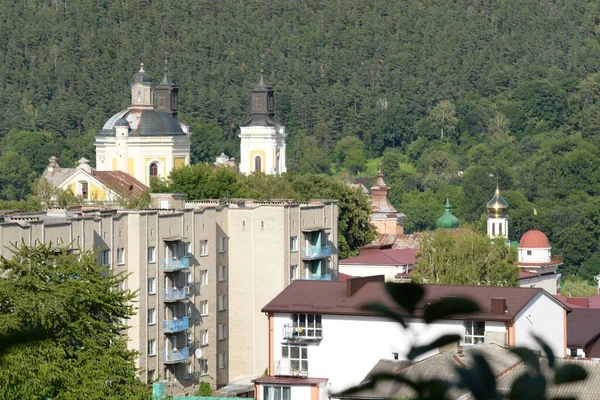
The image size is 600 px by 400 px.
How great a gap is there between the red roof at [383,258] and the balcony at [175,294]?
19592 millimetres

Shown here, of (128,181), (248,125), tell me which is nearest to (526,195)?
(248,125)

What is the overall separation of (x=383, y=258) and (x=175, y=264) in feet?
72.0

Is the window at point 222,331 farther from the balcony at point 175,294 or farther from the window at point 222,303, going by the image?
the balcony at point 175,294

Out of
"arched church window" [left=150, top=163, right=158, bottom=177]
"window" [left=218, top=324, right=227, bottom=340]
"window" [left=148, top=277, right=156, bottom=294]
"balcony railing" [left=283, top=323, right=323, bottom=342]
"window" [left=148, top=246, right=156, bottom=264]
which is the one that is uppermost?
"arched church window" [left=150, top=163, right=158, bottom=177]

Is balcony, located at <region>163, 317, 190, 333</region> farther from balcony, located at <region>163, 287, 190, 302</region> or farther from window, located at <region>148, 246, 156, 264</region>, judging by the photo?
window, located at <region>148, 246, 156, 264</region>

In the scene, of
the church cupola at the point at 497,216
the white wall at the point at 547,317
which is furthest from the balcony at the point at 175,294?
the church cupola at the point at 497,216

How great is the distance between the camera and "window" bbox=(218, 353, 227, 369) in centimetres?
5003

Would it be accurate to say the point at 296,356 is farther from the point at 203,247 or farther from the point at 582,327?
the point at 203,247

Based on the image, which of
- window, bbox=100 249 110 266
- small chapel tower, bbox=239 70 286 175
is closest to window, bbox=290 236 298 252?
window, bbox=100 249 110 266

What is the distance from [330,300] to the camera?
40.2 meters

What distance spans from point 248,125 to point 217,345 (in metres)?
74.3

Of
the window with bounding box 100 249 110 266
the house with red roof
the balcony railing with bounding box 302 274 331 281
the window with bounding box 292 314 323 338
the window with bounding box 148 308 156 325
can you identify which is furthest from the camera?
the balcony railing with bounding box 302 274 331 281

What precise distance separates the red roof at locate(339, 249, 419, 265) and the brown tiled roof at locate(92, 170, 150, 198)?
62.0ft

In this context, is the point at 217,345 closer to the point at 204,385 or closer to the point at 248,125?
the point at 204,385
